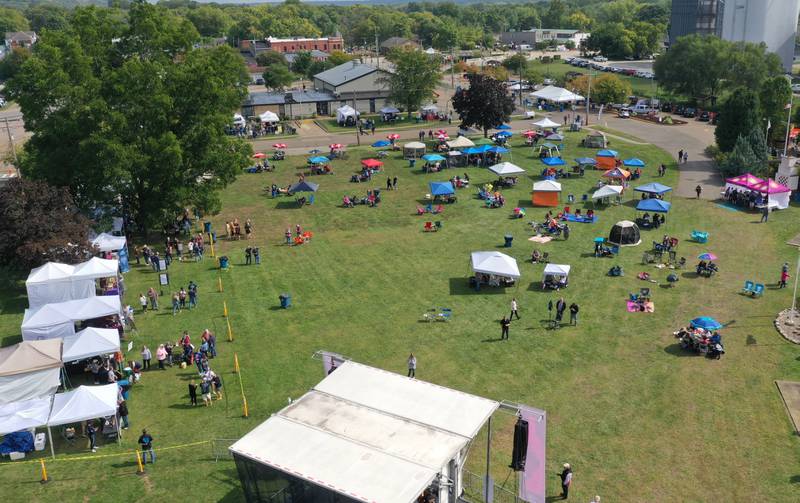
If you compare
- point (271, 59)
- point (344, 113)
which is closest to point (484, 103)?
point (344, 113)

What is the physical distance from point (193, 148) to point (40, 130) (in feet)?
25.4

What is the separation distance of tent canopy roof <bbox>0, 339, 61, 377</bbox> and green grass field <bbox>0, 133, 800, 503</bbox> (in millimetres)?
3052

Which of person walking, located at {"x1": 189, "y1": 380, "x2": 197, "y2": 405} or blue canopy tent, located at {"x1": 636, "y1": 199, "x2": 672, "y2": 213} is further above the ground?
blue canopy tent, located at {"x1": 636, "y1": 199, "x2": 672, "y2": 213}

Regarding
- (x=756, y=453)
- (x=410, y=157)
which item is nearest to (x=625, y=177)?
(x=410, y=157)

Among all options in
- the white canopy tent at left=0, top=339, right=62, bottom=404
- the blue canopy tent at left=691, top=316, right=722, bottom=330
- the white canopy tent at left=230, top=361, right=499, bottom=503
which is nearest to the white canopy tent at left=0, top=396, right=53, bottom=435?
the white canopy tent at left=0, top=339, right=62, bottom=404

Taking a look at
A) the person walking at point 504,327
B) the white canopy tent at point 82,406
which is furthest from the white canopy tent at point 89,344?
the person walking at point 504,327

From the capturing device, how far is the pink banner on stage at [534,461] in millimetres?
16234

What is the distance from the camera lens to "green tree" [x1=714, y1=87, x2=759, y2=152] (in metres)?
50.3

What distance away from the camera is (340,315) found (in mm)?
29469

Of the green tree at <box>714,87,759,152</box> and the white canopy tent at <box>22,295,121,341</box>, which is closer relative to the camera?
the white canopy tent at <box>22,295,121,341</box>

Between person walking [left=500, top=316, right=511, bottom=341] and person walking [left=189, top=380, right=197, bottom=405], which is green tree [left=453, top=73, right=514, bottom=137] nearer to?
person walking [left=500, top=316, right=511, bottom=341]

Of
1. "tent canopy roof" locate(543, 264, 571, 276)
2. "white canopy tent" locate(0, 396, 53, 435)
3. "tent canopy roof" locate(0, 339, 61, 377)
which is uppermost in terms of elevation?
"tent canopy roof" locate(0, 339, 61, 377)

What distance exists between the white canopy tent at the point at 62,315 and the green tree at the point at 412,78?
5037 cm

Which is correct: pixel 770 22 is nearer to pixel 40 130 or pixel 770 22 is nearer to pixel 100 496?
pixel 40 130
